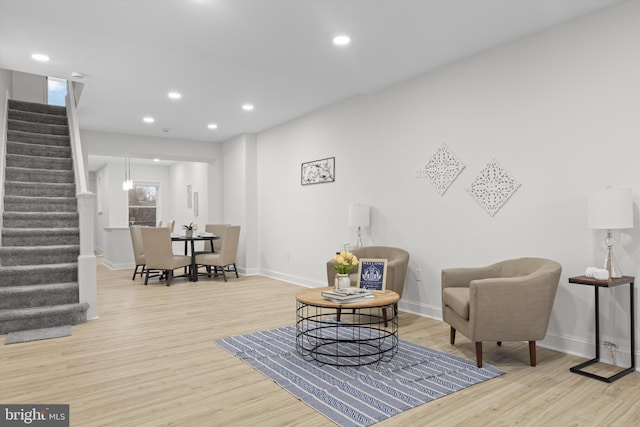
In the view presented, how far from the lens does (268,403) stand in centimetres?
248

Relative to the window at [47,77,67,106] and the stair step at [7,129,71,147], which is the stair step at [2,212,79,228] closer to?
the stair step at [7,129,71,147]

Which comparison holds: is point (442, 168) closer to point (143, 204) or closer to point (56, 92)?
point (56, 92)

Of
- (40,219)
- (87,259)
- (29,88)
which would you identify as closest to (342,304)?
(87,259)

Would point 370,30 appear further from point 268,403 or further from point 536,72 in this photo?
point 268,403

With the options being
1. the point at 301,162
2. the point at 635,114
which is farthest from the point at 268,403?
the point at 301,162

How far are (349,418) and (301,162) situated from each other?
4885mm

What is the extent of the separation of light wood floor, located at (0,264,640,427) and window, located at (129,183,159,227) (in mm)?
8159

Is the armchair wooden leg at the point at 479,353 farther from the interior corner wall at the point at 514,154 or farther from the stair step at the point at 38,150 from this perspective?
the stair step at the point at 38,150

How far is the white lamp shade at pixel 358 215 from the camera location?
5.18 meters

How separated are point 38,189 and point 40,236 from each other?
92 cm

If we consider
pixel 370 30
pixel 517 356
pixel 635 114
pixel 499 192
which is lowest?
pixel 517 356

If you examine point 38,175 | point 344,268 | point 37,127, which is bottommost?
point 344,268

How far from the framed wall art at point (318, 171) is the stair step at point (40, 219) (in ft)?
10.7

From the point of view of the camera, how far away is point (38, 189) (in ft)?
18.0
